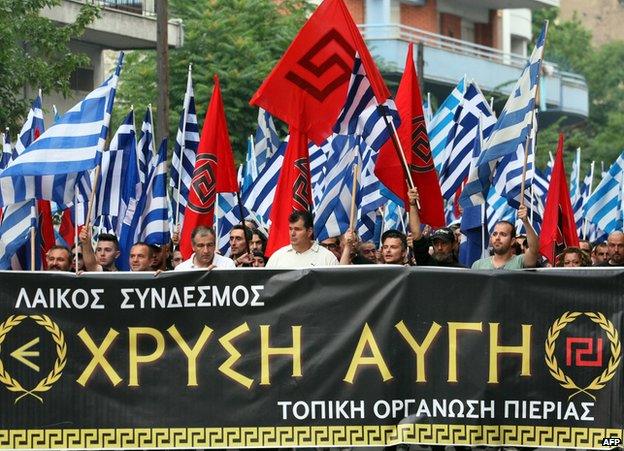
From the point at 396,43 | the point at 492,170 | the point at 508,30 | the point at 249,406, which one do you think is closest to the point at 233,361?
the point at 249,406

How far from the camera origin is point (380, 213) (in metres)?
19.3

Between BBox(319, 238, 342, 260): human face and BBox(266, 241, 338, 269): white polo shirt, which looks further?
BBox(319, 238, 342, 260): human face

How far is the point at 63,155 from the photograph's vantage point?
12.8 metres

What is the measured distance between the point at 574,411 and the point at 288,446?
5.90ft

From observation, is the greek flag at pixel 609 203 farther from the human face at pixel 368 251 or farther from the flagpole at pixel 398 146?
the flagpole at pixel 398 146

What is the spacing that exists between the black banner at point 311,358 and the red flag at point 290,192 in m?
3.35

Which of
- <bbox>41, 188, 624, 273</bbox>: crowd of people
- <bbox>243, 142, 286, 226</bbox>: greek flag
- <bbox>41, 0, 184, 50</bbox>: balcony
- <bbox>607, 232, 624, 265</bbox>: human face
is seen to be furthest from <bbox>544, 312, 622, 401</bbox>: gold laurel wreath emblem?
<bbox>41, 0, 184, 50</bbox>: balcony

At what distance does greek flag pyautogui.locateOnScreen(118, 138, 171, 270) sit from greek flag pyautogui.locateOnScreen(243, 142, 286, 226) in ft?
5.08

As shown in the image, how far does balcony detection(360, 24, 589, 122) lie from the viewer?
50938 mm

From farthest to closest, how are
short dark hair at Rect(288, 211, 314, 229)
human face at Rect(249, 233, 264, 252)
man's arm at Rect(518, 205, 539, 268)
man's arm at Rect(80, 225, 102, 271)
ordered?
human face at Rect(249, 233, 264, 252) < short dark hair at Rect(288, 211, 314, 229) < man's arm at Rect(80, 225, 102, 271) < man's arm at Rect(518, 205, 539, 268)

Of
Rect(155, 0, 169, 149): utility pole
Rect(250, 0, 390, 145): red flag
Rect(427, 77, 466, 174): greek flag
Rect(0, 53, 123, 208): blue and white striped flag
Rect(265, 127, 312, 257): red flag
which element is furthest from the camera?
Rect(155, 0, 169, 149): utility pole

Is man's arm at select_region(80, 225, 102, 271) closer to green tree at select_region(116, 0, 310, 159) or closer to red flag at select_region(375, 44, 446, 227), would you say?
red flag at select_region(375, 44, 446, 227)

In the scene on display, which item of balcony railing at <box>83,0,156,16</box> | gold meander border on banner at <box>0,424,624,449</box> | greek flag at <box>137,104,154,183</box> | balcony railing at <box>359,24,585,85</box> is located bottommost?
gold meander border on banner at <box>0,424,624,449</box>

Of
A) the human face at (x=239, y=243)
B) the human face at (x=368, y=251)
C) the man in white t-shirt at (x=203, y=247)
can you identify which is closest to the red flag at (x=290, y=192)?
the human face at (x=239, y=243)
